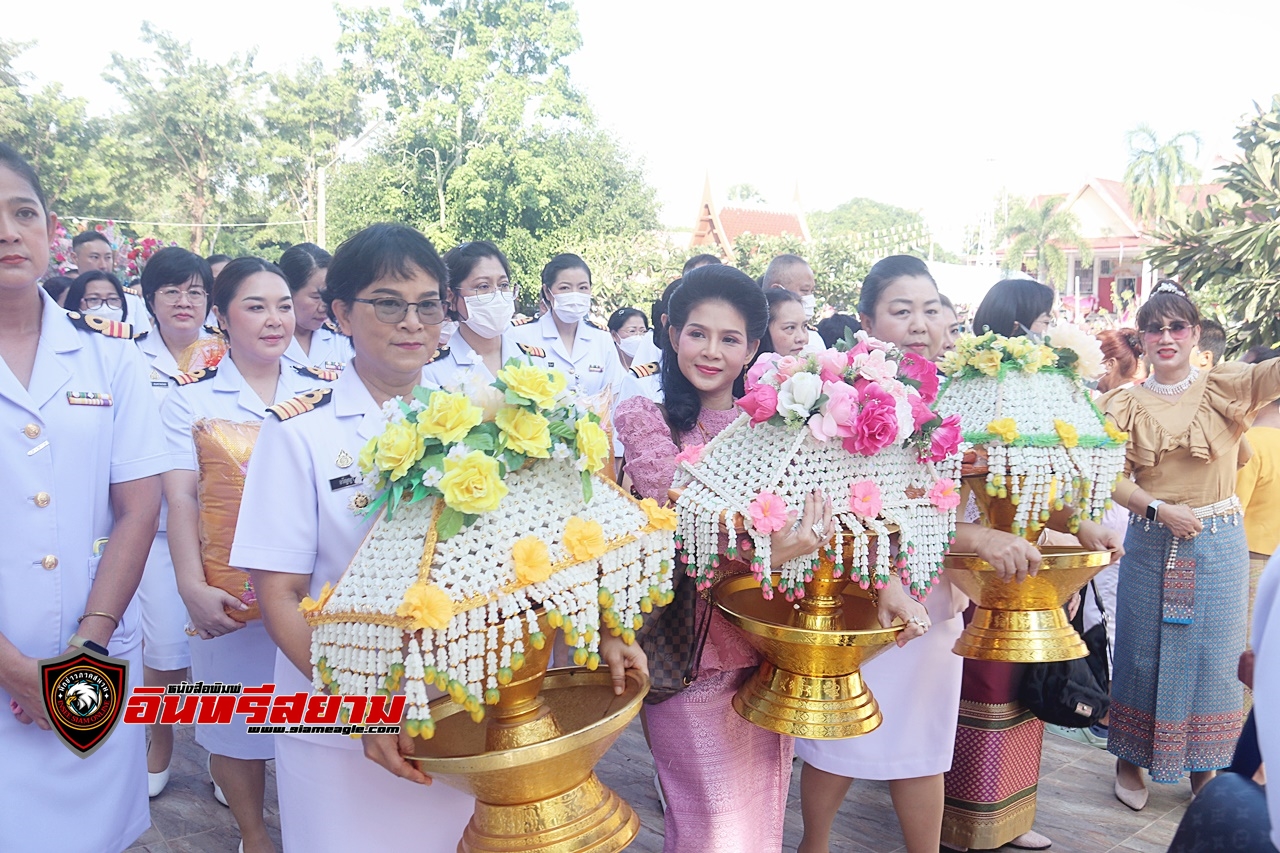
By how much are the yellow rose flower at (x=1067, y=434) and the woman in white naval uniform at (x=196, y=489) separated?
2.05 metres

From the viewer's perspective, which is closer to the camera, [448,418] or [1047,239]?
[448,418]

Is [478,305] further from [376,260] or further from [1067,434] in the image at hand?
[1067,434]

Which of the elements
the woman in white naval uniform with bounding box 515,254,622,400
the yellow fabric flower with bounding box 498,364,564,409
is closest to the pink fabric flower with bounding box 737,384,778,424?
the yellow fabric flower with bounding box 498,364,564,409

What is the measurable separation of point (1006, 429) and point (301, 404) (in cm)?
171

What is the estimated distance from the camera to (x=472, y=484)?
1458mm

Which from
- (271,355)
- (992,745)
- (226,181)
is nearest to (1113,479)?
(992,745)

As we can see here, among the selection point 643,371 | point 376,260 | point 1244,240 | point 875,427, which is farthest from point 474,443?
point 1244,240

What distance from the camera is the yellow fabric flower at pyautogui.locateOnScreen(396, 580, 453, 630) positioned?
137cm

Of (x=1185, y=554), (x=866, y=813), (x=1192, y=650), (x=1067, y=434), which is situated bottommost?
(x=866, y=813)

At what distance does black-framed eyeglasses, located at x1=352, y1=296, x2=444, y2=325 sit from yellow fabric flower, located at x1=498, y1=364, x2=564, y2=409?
435 millimetres

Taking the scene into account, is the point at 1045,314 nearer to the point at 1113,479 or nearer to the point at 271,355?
the point at 1113,479

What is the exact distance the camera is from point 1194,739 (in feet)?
12.0

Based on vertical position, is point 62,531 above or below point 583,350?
below

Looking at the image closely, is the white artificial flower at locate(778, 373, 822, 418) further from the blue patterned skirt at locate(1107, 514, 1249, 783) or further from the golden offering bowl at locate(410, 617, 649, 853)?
the blue patterned skirt at locate(1107, 514, 1249, 783)
